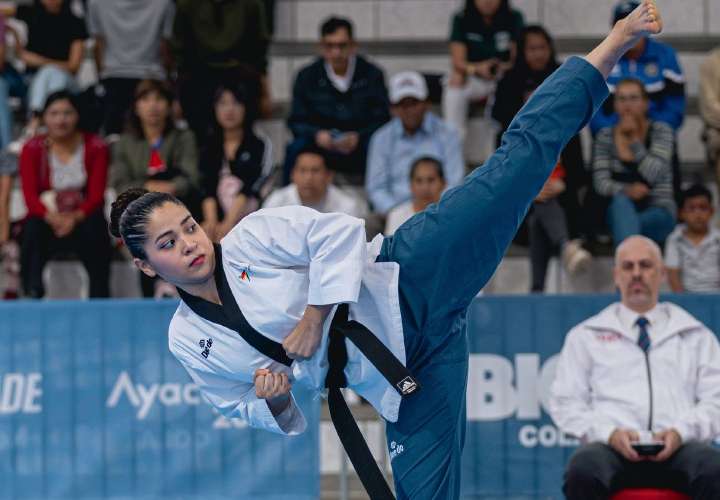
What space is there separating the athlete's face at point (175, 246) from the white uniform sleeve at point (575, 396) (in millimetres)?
2822

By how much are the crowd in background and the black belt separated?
395 centimetres

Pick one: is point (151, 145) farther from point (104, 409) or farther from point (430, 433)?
point (430, 433)

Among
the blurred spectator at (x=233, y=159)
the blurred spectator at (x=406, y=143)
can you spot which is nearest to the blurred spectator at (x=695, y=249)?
the blurred spectator at (x=406, y=143)

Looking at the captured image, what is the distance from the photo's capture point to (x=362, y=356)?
466 cm

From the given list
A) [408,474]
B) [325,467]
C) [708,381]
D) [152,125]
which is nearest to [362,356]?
[408,474]

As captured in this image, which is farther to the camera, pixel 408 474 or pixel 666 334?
pixel 666 334

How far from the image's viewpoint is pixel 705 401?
656 cm

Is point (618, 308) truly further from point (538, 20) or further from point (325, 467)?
point (538, 20)

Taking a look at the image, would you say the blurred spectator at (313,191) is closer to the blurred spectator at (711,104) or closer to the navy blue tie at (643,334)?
the navy blue tie at (643,334)

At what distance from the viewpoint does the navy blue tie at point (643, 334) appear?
672 cm

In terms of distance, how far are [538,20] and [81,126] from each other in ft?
13.5

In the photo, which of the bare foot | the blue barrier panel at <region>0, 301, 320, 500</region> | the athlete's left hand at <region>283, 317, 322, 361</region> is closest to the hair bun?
the athlete's left hand at <region>283, 317, 322, 361</region>

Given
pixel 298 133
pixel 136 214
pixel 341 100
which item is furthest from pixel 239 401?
pixel 341 100

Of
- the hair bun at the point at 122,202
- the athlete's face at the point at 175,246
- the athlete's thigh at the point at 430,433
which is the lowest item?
the athlete's thigh at the point at 430,433
